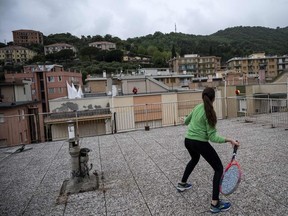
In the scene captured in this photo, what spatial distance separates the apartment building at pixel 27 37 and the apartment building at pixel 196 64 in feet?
288

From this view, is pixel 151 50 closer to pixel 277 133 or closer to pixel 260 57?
pixel 260 57

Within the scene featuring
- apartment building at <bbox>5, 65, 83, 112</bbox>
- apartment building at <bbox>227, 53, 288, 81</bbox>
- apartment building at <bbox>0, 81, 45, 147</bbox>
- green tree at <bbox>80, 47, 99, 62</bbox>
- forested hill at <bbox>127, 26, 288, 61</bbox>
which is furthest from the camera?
green tree at <bbox>80, 47, 99, 62</bbox>

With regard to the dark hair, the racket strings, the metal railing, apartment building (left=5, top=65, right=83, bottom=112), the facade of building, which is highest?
the facade of building

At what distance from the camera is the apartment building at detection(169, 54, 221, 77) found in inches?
3236

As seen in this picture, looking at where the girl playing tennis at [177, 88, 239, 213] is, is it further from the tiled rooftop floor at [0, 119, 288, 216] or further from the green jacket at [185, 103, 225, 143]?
the tiled rooftop floor at [0, 119, 288, 216]

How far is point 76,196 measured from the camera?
3.98 meters

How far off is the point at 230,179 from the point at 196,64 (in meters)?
85.9

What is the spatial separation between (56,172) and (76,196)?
1.62 m

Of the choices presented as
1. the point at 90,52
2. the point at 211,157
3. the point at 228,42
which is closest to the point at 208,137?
the point at 211,157

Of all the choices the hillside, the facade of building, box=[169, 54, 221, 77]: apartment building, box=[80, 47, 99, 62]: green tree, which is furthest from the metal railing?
box=[80, 47, 99, 62]: green tree

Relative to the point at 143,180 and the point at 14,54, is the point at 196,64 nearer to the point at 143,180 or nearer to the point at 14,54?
the point at 14,54

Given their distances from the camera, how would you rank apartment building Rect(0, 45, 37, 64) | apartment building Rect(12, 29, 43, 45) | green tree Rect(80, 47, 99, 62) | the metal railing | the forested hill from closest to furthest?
the metal railing, the forested hill, green tree Rect(80, 47, 99, 62), apartment building Rect(0, 45, 37, 64), apartment building Rect(12, 29, 43, 45)

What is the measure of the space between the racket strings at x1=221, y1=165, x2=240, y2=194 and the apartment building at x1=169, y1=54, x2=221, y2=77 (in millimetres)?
78806

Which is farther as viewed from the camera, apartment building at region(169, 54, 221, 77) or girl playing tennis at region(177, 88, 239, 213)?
apartment building at region(169, 54, 221, 77)
